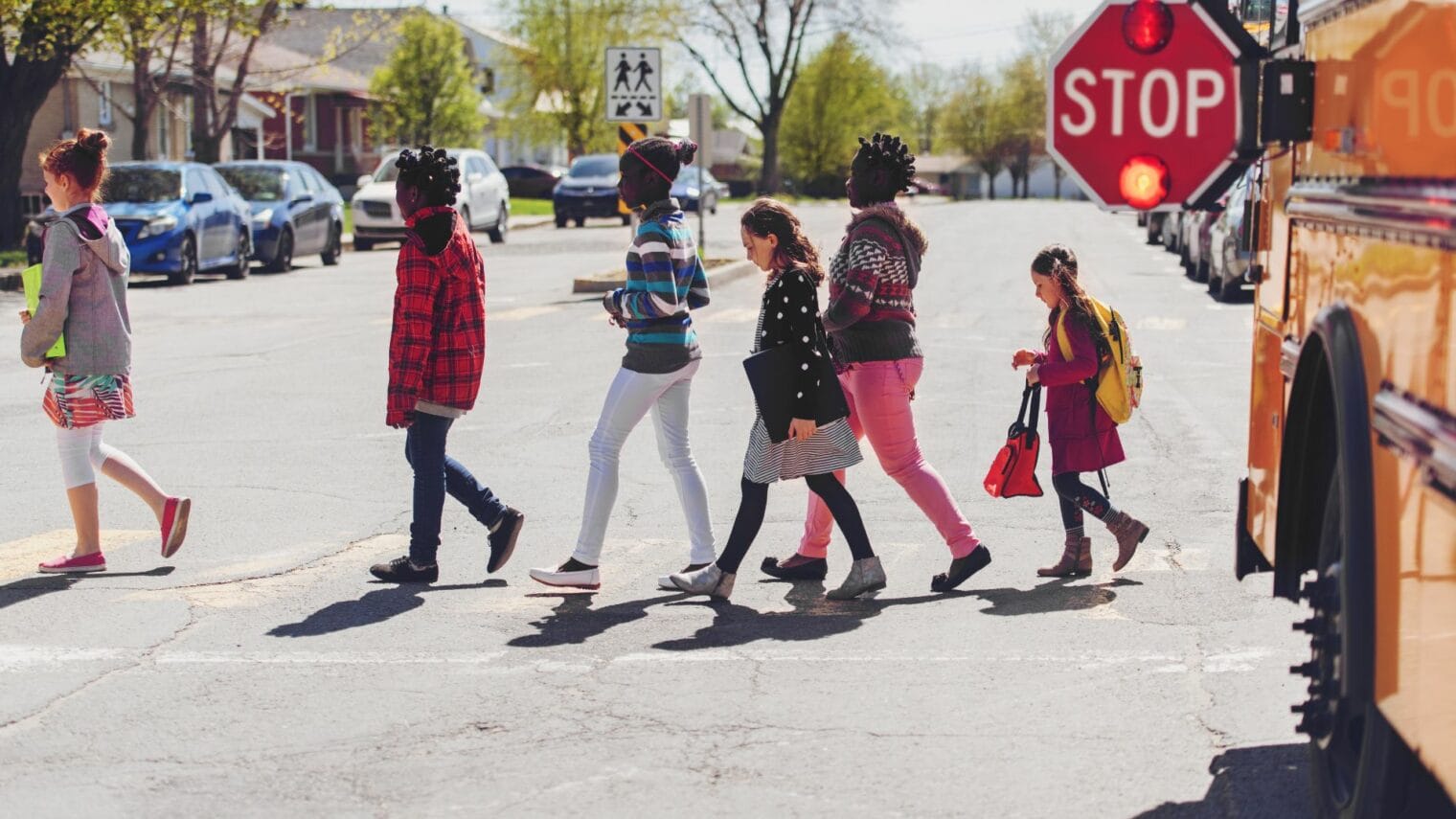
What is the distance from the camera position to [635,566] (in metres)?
7.96

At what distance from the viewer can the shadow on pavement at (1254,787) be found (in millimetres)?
4719

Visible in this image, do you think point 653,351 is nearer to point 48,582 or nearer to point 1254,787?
point 48,582

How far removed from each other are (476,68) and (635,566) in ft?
340

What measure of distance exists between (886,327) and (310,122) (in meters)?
65.6

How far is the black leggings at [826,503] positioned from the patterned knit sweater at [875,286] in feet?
1.62

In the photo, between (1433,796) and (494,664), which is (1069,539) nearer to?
(494,664)

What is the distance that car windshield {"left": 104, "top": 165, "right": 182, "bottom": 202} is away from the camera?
24.9 meters

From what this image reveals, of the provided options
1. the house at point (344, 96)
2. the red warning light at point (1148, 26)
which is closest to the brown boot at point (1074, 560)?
the red warning light at point (1148, 26)

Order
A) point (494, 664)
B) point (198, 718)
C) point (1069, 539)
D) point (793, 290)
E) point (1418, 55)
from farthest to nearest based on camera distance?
point (1069, 539) → point (793, 290) → point (494, 664) → point (198, 718) → point (1418, 55)

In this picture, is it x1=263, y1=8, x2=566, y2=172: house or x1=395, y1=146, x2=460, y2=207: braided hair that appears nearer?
x1=395, y1=146, x2=460, y2=207: braided hair

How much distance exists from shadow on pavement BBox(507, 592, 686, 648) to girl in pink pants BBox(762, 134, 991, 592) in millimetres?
960

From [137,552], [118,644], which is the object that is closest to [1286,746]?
[118,644]

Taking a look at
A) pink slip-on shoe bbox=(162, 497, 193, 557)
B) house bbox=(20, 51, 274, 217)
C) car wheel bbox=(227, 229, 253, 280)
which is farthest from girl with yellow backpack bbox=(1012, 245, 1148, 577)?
house bbox=(20, 51, 274, 217)

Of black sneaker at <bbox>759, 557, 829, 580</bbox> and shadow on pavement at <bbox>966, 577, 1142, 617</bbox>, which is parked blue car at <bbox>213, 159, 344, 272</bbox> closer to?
black sneaker at <bbox>759, 557, 829, 580</bbox>
